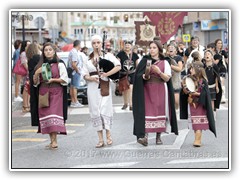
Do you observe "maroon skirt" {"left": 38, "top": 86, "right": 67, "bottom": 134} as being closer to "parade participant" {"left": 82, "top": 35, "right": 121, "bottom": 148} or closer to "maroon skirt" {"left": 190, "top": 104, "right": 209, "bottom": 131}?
"parade participant" {"left": 82, "top": 35, "right": 121, "bottom": 148}

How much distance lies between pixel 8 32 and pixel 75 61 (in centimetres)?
1017

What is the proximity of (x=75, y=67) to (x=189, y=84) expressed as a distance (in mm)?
7668

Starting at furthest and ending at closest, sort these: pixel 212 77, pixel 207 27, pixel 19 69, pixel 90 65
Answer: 1. pixel 207 27
2. pixel 19 69
3. pixel 212 77
4. pixel 90 65

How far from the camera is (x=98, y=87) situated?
36.2 feet

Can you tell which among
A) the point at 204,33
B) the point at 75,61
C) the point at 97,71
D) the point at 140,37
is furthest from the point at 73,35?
the point at 97,71

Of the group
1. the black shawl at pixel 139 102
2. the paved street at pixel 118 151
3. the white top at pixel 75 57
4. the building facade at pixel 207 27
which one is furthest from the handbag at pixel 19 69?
the building facade at pixel 207 27

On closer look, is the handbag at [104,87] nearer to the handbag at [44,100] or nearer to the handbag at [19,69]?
the handbag at [44,100]

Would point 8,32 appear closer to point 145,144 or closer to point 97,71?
point 97,71

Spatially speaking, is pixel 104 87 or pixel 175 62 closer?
pixel 104 87

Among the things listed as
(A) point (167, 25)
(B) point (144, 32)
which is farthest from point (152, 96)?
(B) point (144, 32)

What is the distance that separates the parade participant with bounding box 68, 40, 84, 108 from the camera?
60.1ft

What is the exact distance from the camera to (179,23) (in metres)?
22.6

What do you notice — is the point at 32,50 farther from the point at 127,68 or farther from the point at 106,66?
the point at 106,66

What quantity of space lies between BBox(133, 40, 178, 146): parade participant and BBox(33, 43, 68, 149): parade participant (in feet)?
3.76
